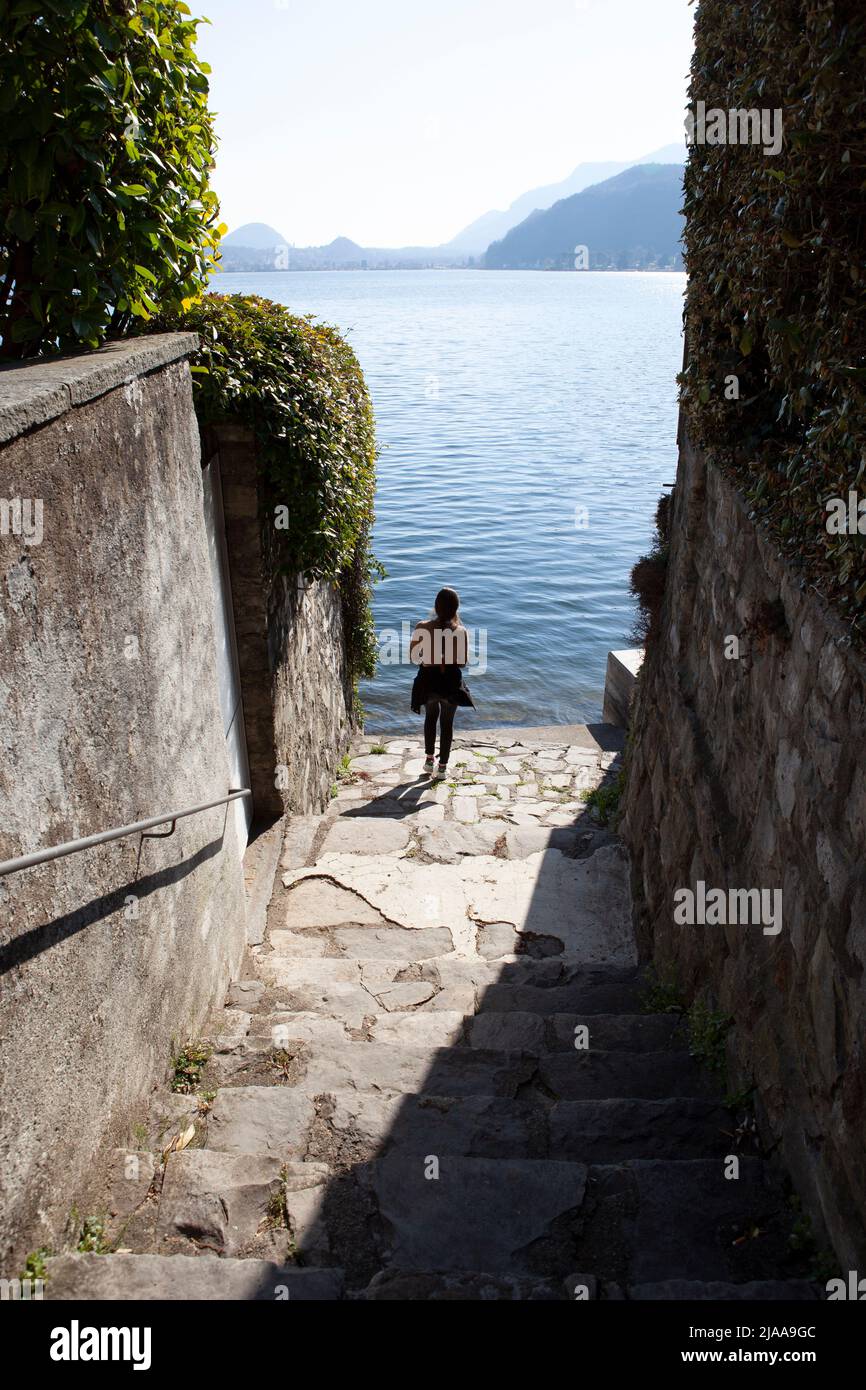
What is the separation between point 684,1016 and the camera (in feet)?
14.7

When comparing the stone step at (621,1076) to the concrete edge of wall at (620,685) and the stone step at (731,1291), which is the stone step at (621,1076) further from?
the concrete edge of wall at (620,685)

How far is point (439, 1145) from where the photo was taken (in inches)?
138

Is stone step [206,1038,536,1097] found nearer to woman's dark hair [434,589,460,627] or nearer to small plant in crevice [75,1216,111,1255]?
small plant in crevice [75,1216,111,1255]

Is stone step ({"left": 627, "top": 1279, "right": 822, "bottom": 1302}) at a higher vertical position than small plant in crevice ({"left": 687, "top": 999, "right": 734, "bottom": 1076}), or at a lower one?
higher

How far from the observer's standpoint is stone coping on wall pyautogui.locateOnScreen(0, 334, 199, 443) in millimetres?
2444

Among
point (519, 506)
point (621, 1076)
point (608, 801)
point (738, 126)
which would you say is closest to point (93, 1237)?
point (621, 1076)

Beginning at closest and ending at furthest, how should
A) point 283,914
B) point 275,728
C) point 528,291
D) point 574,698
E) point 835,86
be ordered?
point 835,86, point 283,914, point 275,728, point 574,698, point 528,291

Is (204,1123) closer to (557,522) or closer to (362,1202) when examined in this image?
(362,1202)

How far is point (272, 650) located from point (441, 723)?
2.66 meters

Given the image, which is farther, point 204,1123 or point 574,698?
point 574,698

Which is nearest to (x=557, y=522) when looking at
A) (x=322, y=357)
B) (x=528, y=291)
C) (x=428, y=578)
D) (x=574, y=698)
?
(x=428, y=578)

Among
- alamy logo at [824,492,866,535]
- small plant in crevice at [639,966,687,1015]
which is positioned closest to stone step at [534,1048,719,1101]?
small plant in crevice at [639,966,687,1015]

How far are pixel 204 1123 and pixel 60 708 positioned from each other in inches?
66.9

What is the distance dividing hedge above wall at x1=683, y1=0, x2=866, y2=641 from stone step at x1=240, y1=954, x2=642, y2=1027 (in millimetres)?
2618
